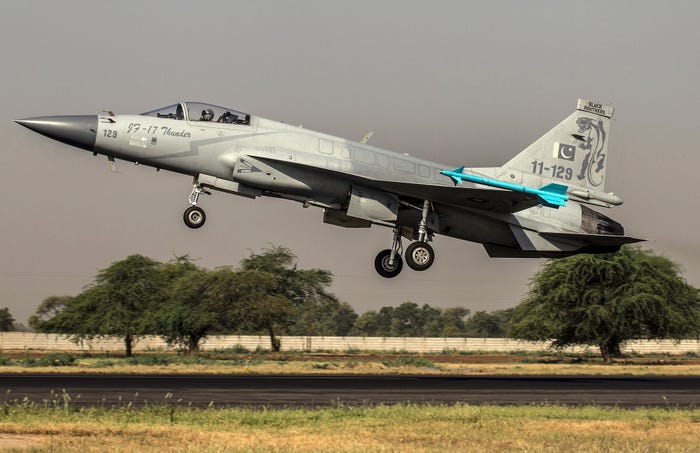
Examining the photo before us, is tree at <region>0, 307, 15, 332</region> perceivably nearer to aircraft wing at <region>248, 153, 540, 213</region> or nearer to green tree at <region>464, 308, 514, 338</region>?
green tree at <region>464, 308, 514, 338</region>

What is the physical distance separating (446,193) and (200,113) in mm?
8040

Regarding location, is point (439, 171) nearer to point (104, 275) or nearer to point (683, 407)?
point (683, 407)

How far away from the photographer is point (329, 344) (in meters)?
86.2

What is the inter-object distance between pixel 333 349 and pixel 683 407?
63.2m

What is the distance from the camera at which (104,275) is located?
202ft

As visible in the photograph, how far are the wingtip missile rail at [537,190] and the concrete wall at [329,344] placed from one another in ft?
148

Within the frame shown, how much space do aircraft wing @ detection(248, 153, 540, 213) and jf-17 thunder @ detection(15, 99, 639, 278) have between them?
0.03m

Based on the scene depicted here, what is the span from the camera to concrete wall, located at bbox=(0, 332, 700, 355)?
74750 millimetres

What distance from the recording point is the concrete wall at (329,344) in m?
74.8

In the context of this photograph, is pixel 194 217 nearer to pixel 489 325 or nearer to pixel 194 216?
pixel 194 216

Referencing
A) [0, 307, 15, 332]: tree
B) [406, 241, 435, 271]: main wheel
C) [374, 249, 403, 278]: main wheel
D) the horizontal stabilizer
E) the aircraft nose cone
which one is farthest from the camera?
[0, 307, 15, 332]: tree

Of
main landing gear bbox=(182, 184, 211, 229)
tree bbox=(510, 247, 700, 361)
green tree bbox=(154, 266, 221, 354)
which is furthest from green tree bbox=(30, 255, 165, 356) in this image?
main landing gear bbox=(182, 184, 211, 229)

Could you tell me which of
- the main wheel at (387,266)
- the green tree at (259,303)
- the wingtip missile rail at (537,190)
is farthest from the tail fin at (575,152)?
the green tree at (259,303)

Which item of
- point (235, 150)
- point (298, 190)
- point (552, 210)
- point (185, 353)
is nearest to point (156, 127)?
point (235, 150)
